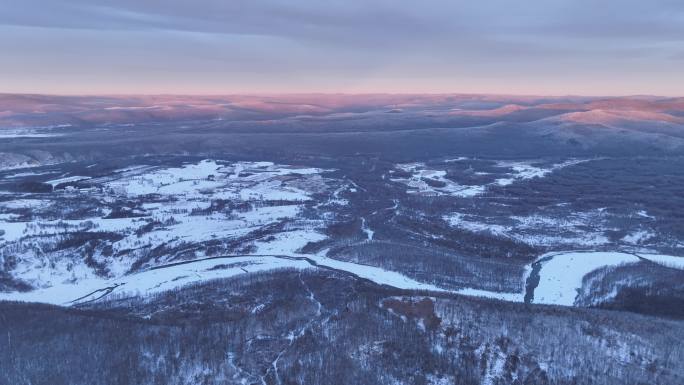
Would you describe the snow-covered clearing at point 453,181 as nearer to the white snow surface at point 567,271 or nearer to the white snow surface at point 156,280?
the white snow surface at point 567,271

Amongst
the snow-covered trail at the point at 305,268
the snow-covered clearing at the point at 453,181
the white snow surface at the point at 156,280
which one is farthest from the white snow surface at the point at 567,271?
the snow-covered clearing at the point at 453,181

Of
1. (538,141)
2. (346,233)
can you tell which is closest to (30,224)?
(346,233)

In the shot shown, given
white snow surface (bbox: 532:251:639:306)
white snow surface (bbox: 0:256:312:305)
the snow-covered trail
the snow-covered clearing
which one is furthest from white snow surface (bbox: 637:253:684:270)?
the snow-covered clearing

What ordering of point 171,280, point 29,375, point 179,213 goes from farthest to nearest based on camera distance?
1. point 179,213
2. point 171,280
3. point 29,375

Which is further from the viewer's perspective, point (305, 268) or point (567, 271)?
point (567, 271)

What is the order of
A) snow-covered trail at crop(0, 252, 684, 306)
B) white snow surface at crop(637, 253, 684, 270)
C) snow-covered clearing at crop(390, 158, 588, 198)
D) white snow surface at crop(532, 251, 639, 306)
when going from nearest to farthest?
1. snow-covered trail at crop(0, 252, 684, 306)
2. white snow surface at crop(532, 251, 639, 306)
3. white snow surface at crop(637, 253, 684, 270)
4. snow-covered clearing at crop(390, 158, 588, 198)

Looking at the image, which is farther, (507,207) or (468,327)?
(507,207)

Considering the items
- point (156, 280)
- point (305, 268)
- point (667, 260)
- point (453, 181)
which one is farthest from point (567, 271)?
point (453, 181)

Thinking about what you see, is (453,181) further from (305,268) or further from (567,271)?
(305,268)

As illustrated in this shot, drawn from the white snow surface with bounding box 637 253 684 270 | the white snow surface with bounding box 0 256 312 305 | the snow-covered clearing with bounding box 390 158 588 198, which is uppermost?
the snow-covered clearing with bounding box 390 158 588 198

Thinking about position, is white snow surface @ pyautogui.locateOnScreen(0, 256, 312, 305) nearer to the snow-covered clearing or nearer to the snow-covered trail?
the snow-covered trail

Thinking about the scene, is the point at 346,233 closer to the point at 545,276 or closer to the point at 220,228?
the point at 220,228
